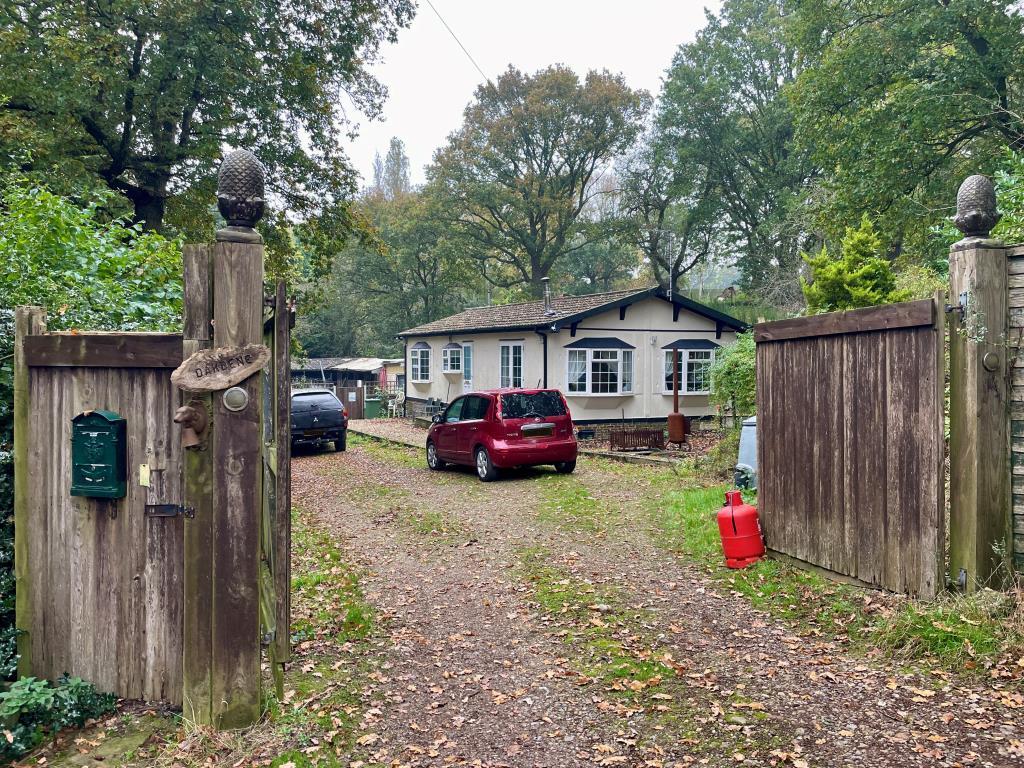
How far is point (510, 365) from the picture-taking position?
2364cm

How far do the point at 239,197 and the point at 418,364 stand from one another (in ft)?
87.2

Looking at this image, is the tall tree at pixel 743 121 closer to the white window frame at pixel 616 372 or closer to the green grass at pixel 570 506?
the white window frame at pixel 616 372

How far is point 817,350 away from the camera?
618 centimetres

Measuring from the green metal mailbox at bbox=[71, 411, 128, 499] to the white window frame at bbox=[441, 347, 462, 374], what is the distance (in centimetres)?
2260

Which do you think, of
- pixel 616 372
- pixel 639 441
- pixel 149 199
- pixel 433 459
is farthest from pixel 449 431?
pixel 616 372

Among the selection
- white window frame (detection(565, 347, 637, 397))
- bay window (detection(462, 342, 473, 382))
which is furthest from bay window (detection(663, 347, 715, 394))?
bay window (detection(462, 342, 473, 382))

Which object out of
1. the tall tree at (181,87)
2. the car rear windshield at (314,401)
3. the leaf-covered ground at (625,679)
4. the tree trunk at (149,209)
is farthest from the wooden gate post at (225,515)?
the car rear windshield at (314,401)

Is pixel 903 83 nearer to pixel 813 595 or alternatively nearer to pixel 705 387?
pixel 705 387

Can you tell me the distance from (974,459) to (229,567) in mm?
4624

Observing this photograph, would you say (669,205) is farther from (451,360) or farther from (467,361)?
(467,361)

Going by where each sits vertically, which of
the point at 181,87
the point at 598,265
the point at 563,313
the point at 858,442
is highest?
the point at 598,265

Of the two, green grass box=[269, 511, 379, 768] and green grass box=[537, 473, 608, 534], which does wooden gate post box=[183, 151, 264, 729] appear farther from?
green grass box=[537, 473, 608, 534]

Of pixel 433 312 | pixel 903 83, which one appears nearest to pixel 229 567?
pixel 903 83

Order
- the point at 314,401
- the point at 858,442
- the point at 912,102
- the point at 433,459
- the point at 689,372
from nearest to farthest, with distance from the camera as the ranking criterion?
1. the point at 858,442
2. the point at 433,459
3. the point at 912,102
4. the point at 314,401
5. the point at 689,372
